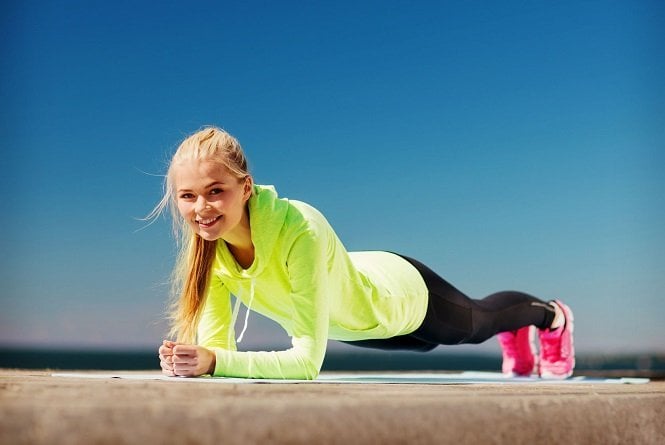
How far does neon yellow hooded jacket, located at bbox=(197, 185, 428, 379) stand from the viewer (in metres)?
2.00

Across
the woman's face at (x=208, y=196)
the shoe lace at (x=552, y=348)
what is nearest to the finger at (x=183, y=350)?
the woman's face at (x=208, y=196)

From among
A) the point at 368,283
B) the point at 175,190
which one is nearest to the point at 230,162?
the point at 175,190

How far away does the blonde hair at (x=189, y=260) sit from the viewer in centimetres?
210

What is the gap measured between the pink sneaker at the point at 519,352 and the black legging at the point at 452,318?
160mm

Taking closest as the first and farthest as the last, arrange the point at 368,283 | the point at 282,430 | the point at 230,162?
the point at 282,430 → the point at 230,162 → the point at 368,283

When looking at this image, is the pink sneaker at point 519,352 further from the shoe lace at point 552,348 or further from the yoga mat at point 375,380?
the yoga mat at point 375,380

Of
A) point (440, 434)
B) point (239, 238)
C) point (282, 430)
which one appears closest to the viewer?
point (282, 430)

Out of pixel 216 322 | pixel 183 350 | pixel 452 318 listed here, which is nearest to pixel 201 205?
pixel 183 350

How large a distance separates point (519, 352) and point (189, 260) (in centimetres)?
181

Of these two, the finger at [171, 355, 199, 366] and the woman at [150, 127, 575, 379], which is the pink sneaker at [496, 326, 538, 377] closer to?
the woman at [150, 127, 575, 379]

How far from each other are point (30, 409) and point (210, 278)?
1.52 m

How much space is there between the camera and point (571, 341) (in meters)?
3.36

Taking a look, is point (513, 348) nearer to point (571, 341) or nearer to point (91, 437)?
point (571, 341)

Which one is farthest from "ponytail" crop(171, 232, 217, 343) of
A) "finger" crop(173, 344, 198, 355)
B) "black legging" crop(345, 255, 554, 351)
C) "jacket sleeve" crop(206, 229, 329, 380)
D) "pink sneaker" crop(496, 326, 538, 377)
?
"pink sneaker" crop(496, 326, 538, 377)
